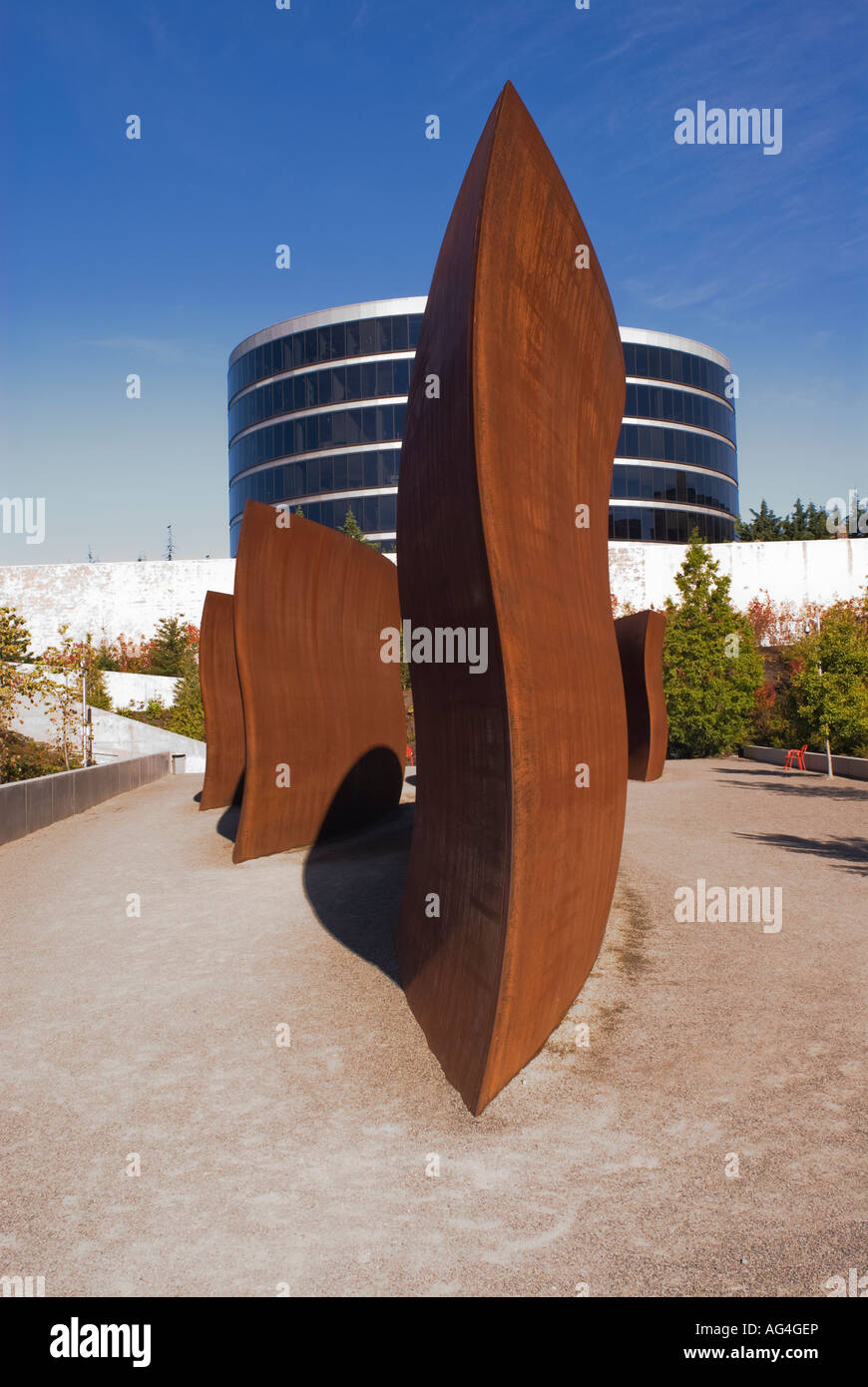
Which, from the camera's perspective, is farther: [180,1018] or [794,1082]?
[180,1018]

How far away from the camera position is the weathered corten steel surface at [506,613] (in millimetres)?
4707

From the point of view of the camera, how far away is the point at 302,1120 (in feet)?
15.5

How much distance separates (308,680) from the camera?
12.5 m

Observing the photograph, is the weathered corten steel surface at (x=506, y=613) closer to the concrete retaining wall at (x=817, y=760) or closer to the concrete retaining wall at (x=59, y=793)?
the concrete retaining wall at (x=59, y=793)

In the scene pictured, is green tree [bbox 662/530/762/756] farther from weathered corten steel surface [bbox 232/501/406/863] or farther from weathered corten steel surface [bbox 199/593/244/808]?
weathered corten steel surface [bbox 199/593/244/808]

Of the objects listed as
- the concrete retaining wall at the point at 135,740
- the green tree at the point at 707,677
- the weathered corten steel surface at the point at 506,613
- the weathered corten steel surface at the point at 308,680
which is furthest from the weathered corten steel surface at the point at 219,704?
the green tree at the point at 707,677

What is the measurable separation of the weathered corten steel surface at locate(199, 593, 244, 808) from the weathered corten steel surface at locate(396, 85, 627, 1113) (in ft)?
35.7

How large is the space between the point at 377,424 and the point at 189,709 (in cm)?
2487

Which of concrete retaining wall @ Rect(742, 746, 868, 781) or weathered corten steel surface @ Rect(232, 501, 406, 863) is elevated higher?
weathered corten steel surface @ Rect(232, 501, 406, 863)

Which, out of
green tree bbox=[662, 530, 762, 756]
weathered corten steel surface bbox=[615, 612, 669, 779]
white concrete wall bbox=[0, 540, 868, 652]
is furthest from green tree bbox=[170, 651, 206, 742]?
green tree bbox=[662, 530, 762, 756]

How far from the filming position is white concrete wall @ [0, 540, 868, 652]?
140 ft

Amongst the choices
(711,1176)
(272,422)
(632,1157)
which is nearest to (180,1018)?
(632,1157)

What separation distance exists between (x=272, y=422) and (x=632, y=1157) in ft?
176
